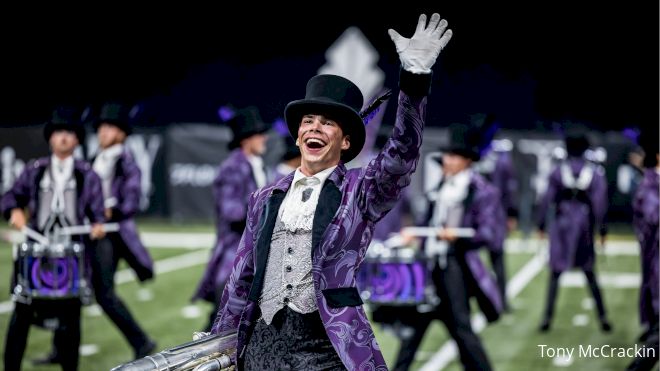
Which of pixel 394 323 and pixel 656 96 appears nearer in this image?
pixel 394 323

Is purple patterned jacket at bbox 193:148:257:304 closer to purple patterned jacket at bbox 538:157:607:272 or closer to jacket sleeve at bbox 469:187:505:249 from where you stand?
jacket sleeve at bbox 469:187:505:249

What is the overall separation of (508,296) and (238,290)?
30.1ft

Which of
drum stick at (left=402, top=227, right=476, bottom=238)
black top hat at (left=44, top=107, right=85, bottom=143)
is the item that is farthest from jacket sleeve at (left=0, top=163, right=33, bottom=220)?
drum stick at (left=402, top=227, right=476, bottom=238)

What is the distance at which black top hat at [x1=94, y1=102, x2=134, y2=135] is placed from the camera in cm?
860

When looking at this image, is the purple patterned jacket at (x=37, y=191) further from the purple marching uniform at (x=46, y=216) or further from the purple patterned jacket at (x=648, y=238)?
the purple patterned jacket at (x=648, y=238)

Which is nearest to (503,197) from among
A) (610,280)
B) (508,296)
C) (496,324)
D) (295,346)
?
(508,296)

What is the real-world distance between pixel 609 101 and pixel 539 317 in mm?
14153

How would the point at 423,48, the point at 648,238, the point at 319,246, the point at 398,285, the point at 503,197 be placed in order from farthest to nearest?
the point at 503,197 → the point at 648,238 → the point at 398,285 → the point at 319,246 → the point at 423,48

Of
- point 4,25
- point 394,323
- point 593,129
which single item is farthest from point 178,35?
point 394,323

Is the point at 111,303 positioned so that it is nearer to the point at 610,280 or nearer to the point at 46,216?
the point at 46,216

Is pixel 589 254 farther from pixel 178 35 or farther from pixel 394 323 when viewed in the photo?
pixel 178 35

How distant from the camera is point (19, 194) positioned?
6.93 metres

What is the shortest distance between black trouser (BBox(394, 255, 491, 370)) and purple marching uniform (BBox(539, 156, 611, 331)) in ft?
11.2

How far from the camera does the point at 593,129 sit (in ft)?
77.9
